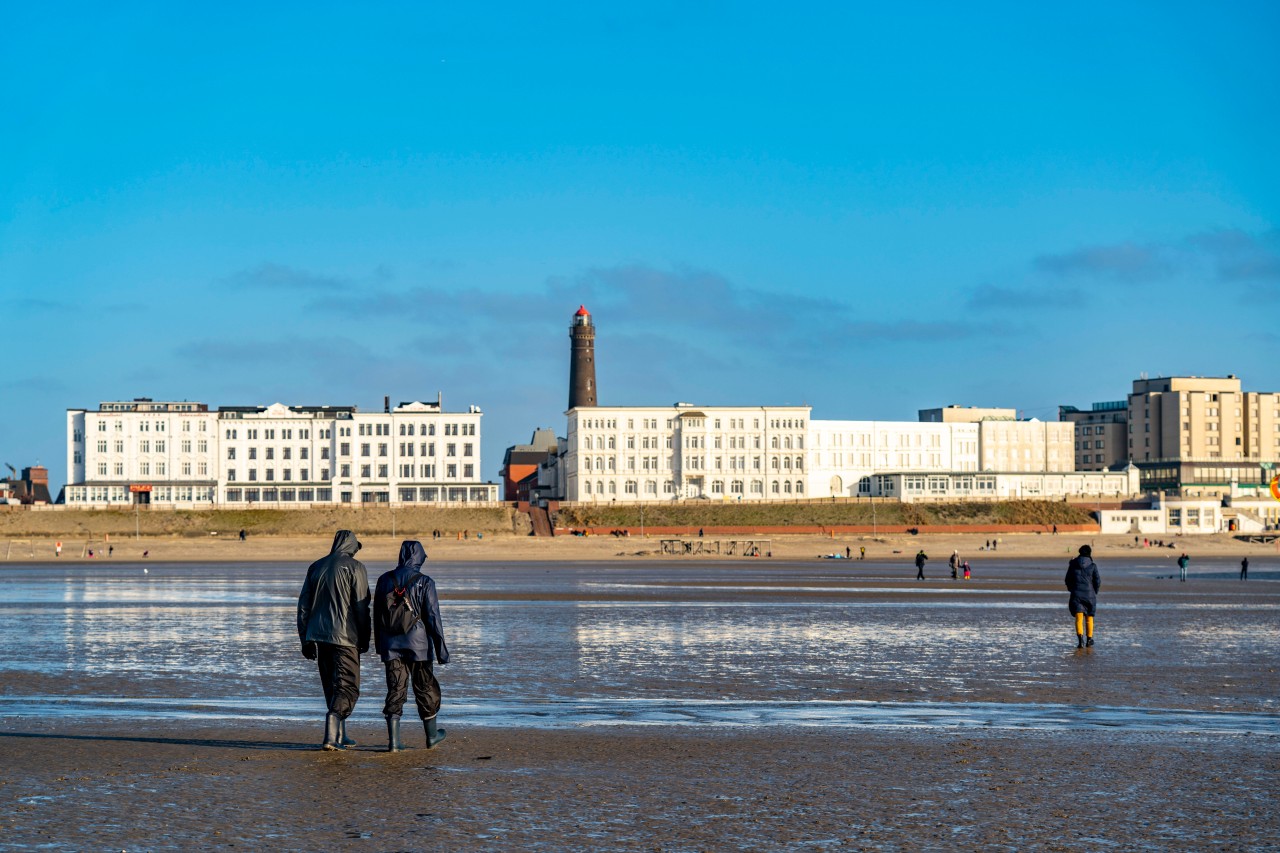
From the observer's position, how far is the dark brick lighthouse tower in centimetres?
17888

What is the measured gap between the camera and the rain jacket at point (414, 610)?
46.5ft

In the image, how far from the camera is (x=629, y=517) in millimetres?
151500

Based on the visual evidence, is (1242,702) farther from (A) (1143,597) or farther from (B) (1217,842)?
(A) (1143,597)

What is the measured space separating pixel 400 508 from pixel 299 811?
136227 millimetres

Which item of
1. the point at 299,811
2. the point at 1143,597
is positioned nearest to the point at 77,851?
the point at 299,811

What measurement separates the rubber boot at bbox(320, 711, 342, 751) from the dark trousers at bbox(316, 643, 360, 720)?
63mm

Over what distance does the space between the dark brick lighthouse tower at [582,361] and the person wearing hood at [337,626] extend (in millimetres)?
162384

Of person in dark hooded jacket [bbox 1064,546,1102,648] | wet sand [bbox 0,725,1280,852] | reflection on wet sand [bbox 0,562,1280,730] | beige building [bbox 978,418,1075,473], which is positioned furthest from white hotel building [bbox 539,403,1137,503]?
wet sand [bbox 0,725,1280,852]

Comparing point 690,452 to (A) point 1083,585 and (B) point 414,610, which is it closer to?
(A) point 1083,585

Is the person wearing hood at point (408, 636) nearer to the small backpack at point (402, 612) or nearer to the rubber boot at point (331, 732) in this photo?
the small backpack at point (402, 612)

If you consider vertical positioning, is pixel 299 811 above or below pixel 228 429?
below

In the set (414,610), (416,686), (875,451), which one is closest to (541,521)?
(875,451)

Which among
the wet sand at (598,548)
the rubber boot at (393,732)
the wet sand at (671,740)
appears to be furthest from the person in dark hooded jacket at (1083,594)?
the wet sand at (598,548)

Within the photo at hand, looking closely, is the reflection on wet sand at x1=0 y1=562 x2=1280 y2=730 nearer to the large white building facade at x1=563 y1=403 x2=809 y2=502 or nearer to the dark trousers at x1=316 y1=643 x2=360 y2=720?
the dark trousers at x1=316 y1=643 x2=360 y2=720
